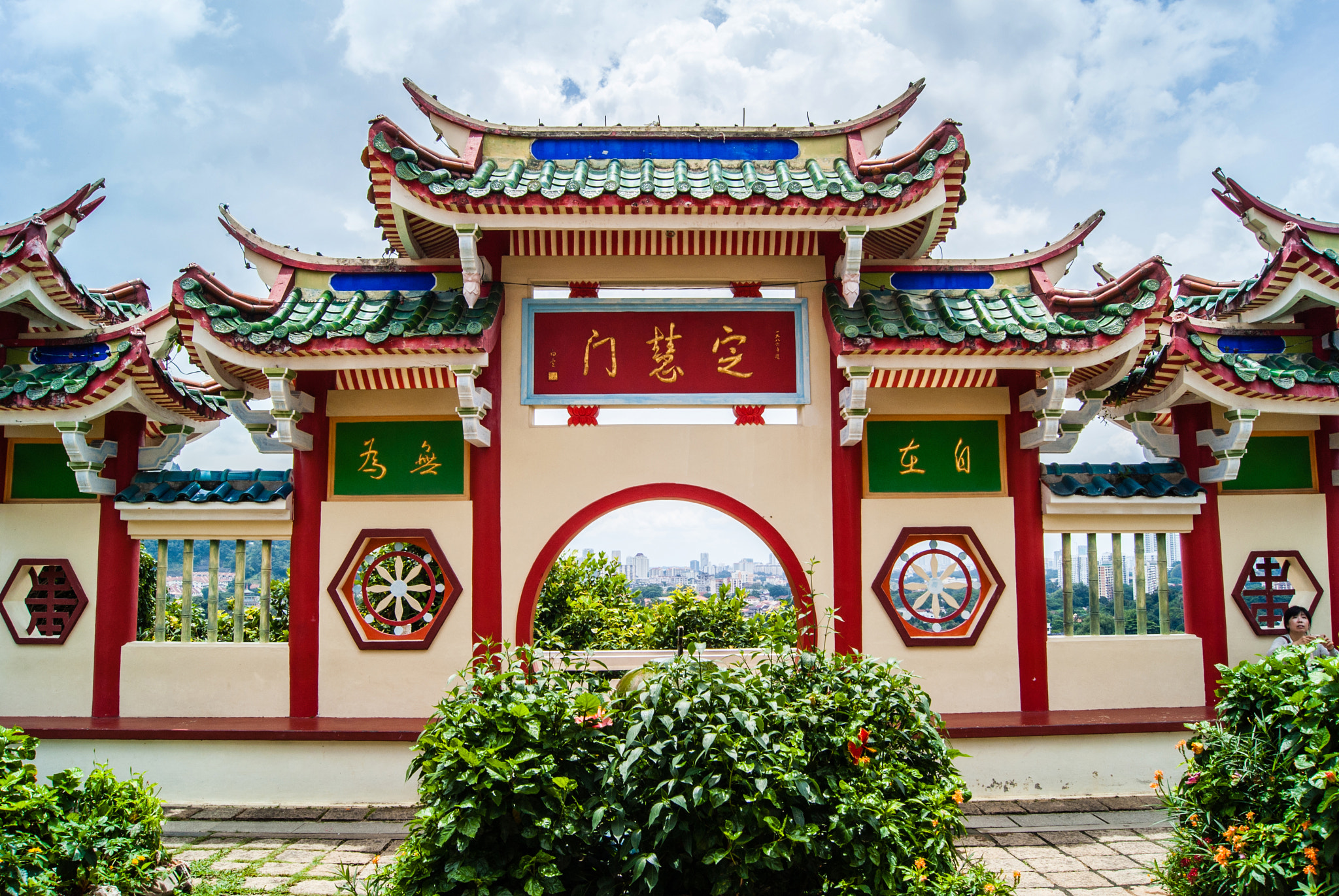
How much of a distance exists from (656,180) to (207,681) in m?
5.88

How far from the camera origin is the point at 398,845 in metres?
5.78

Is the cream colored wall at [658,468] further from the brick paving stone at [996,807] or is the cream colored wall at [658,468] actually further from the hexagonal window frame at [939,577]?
the brick paving stone at [996,807]

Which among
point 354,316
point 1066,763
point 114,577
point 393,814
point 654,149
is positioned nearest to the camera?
point 393,814

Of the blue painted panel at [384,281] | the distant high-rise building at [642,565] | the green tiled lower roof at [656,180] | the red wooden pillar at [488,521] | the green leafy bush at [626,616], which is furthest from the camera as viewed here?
the distant high-rise building at [642,565]

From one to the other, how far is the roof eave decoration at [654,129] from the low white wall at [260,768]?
540 centimetres

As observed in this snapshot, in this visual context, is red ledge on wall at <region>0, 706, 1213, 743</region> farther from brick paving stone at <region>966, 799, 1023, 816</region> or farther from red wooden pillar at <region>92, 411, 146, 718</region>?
brick paving stone at <region>966, 799, 1023, 816</region>

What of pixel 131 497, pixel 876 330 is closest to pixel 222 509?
pixel 131 497

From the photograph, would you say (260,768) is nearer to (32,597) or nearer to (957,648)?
(32,597)

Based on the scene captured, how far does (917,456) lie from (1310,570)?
3.74 m

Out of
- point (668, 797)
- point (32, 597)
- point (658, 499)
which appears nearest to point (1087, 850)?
point (668, 797)

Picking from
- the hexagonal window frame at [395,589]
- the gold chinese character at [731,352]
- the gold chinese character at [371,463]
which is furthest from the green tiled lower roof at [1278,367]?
the gold chinese character at [371,463]

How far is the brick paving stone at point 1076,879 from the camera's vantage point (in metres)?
5.03

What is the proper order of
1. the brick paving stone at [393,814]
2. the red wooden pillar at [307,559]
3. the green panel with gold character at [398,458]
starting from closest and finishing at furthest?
the brick paving stone at [393,814]
the red wooden pillar at [307,559]
the green panel with gold character at [398,458]

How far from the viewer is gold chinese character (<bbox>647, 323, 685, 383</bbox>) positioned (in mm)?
7340
